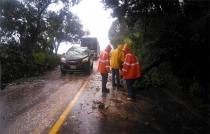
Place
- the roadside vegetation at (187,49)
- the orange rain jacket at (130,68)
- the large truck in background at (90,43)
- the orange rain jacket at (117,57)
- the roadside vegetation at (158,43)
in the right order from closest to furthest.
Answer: the roadside vegetation at (187,49) < the roadside vegetation at (158,43) < the orange rain jacket at (130,68) < the orange rain jacket at (117,57) < the large truck in background at (90,43)

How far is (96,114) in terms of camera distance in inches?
214

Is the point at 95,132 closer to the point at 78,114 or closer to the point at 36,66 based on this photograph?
the point at 78,114

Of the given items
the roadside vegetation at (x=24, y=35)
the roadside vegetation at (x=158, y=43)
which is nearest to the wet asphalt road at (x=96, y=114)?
the roadside vegetation at (x=158, y=43)

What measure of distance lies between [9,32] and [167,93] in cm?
1432

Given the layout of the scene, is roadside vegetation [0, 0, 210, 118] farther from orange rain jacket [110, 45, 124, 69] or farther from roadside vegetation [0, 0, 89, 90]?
orange rain jacket [110, 45, 124, 69]

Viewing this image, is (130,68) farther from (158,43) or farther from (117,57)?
(117,57)

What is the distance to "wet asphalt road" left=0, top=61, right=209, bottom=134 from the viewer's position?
4492mm

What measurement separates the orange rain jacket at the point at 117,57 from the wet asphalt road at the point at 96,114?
1.55 m

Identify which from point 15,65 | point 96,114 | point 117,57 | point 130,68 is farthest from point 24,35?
point 96,114

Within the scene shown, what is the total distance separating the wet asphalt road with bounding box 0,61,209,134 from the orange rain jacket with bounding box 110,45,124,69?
155 cm

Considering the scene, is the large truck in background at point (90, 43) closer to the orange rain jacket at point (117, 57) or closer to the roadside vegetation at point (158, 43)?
the roadside vegetation at point (158, 43)

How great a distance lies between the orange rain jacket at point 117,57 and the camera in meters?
8.84

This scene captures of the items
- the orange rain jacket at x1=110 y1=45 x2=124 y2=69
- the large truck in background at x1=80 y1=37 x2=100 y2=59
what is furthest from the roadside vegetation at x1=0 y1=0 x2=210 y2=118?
the large truck in background at x1=80 y1=37 x2=100 y2=59

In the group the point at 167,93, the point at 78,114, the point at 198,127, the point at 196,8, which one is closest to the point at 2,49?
the point at 78,114
